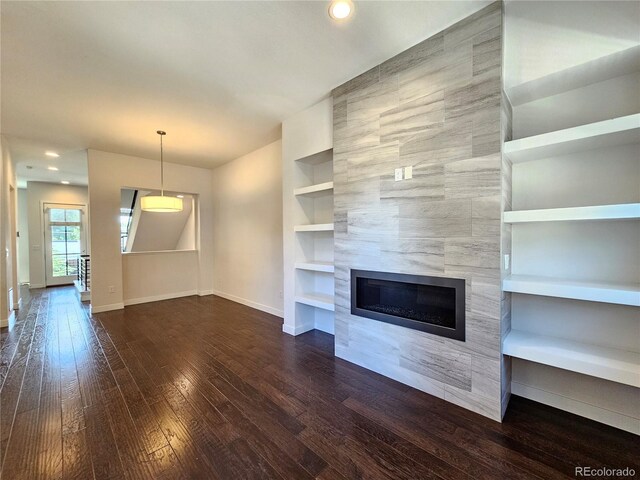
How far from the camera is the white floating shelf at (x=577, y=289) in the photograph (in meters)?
1.58

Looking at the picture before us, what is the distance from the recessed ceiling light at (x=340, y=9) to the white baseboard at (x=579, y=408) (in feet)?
10.4

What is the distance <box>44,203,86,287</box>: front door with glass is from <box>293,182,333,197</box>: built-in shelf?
7.47 m

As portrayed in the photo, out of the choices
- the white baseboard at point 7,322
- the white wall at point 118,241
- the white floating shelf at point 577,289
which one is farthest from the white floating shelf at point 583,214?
the white baseboard at point 7,322

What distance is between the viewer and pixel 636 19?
1.66m

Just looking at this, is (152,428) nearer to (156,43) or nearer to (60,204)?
(156,43)

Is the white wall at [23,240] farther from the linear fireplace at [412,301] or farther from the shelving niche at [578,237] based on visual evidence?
the shelving niche at [578,237]

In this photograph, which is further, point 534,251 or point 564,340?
point 534,251

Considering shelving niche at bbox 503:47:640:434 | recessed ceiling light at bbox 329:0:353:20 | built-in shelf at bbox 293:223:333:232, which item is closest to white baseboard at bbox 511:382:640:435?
shelving niche at bbox 503:47:640:434

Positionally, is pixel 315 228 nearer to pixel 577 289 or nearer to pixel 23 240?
pixel 577 289

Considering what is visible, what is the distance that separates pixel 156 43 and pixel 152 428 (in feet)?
9.74

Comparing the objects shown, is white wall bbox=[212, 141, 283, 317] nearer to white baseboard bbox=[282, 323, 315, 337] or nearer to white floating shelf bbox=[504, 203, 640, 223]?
white baseboard bbox=[282, 323, 315, 337]

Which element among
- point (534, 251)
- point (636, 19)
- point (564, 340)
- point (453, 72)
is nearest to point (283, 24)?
point (453, 72)

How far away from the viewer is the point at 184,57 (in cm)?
241

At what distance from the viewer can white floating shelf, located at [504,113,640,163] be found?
5.22 ft
